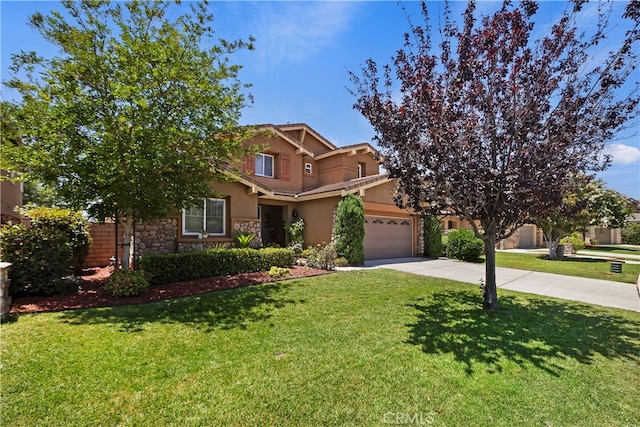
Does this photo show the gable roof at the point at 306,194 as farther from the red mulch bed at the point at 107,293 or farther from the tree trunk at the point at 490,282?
the tree trunk at the point at 490,282

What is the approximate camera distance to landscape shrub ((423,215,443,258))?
17922mm

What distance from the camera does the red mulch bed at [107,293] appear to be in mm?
6617

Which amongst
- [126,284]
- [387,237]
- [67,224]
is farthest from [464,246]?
[67,224]

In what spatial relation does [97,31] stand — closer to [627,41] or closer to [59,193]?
[59,193]

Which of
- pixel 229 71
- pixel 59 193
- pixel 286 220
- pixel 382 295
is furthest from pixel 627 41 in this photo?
pixel 286 220

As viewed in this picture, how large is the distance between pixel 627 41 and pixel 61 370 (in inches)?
418

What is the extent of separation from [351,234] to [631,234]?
138 ft

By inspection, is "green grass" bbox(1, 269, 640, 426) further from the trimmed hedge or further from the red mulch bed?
the trimmed hedge

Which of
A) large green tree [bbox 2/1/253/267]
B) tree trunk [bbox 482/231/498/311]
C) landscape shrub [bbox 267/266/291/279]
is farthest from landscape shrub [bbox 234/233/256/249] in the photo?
tree trunk [bbox 482/231/498/311]

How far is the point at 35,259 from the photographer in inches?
282

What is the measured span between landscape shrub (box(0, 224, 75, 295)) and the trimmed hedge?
76.0 inches

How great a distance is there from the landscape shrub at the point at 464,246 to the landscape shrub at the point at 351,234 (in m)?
6.84

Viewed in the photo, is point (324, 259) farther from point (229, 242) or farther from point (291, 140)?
point (291, 140)

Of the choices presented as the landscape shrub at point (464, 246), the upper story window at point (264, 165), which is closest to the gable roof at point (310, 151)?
the upper story window at point (264, 165)
